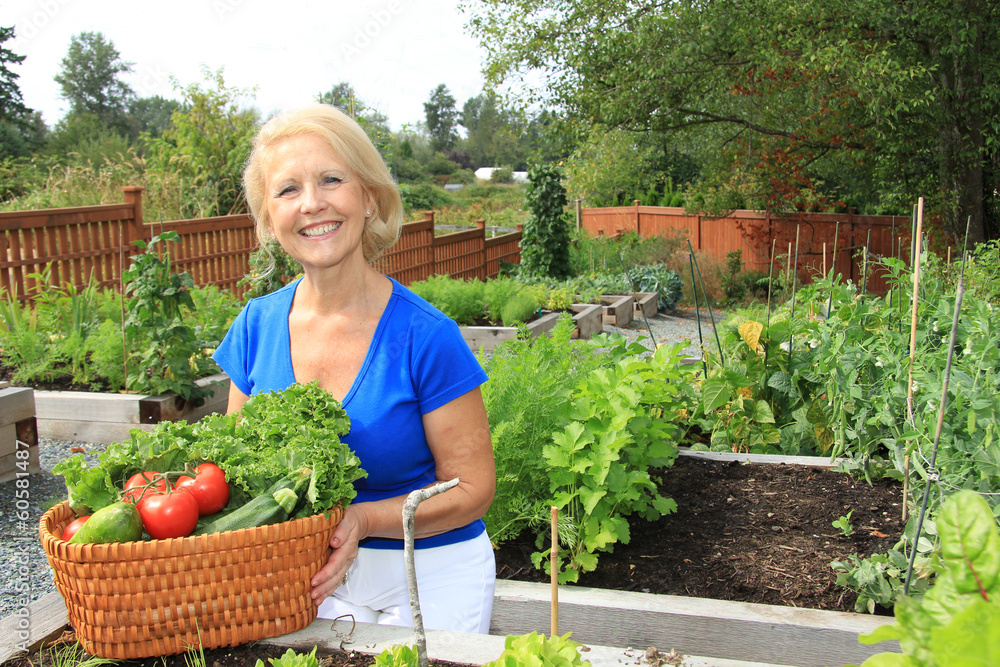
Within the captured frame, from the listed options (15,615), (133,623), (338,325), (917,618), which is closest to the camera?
(917,618)

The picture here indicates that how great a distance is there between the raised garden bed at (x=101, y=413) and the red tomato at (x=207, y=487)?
11.8 ft

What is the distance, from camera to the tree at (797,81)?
382 inches

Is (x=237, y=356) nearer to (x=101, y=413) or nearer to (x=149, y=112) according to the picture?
(x=101, y=413)

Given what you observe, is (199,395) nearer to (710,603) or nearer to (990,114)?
(710,603)

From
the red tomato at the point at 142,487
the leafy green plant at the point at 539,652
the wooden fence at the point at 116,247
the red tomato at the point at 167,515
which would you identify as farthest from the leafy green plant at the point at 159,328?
the leafy green plant at the point at 539,652

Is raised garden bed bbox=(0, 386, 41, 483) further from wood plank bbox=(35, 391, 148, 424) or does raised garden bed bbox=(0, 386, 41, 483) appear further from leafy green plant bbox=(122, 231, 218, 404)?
leafy green plant bbox=(122, 231, 218, 404)

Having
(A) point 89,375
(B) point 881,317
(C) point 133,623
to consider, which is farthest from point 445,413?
(A) point 89,375

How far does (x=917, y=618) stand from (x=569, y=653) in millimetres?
455

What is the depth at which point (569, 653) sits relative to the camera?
0.94 metres

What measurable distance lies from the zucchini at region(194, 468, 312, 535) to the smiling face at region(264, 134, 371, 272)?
61 centimetres

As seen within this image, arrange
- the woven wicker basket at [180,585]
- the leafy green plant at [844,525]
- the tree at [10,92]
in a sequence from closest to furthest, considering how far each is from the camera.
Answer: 1. the woven wicker basket at [180,585]
2. the leafy green plant at [844,525]
3. the tree at [10,92]

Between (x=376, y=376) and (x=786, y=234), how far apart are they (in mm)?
14926

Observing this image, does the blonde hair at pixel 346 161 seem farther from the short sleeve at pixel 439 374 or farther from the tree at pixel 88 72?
the tree at pixel 88 72

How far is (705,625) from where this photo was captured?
2100 millimetres
